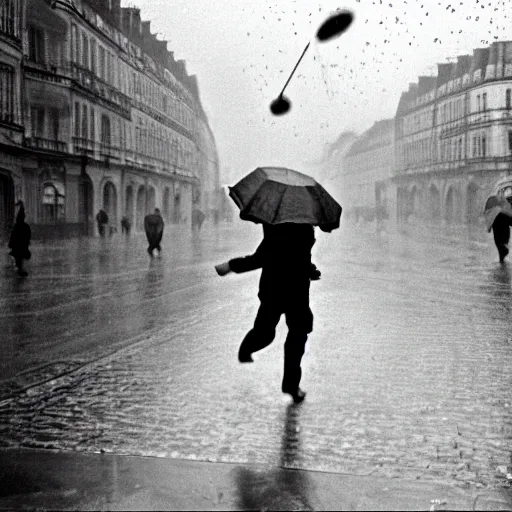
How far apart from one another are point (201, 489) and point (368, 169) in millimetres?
70808

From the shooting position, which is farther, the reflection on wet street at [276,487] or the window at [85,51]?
the window at [85,51]

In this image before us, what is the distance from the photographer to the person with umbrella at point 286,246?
5.05 meters

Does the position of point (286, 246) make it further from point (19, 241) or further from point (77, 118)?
point (77, 118)

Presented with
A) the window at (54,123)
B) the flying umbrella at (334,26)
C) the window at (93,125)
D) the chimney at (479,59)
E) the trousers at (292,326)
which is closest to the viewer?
the trousers at (292,326)

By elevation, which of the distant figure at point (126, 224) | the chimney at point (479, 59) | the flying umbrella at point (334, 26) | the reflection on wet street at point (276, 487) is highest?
the chimney at point (479, 59)

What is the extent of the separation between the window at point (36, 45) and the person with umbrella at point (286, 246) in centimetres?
2610

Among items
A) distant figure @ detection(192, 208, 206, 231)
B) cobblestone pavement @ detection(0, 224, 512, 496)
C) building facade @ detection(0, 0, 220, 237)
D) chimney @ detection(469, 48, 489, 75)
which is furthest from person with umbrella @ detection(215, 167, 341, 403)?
chimney @ detection(469, 48, 489, 75)

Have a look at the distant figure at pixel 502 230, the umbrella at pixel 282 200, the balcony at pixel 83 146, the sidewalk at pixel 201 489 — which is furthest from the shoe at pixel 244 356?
the balcony at pixel 83 146

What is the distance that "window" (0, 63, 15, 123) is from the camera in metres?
26.9

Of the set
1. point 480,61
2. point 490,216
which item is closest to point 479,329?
point 490,216

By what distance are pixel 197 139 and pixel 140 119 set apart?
18.3 feet

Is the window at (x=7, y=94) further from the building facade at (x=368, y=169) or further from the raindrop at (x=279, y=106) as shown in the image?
the building facade at (x=368, y=169)

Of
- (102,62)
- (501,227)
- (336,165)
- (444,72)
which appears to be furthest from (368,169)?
(501,227)

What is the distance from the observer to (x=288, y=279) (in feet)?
16.7
